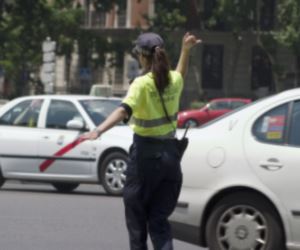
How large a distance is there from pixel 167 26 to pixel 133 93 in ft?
171

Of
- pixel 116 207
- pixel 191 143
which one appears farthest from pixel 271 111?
pixel 116 207

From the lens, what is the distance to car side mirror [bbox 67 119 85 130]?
55.0 ft

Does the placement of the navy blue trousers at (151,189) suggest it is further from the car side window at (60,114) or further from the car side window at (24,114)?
the car side window at (24,114)

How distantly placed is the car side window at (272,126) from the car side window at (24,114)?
8160 mm

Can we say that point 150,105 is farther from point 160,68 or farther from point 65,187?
point 65,187

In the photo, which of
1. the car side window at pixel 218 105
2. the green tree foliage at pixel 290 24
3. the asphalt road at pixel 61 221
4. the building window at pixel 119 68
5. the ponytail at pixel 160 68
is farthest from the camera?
the building window at pixel 119 68

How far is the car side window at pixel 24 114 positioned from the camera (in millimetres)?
17391

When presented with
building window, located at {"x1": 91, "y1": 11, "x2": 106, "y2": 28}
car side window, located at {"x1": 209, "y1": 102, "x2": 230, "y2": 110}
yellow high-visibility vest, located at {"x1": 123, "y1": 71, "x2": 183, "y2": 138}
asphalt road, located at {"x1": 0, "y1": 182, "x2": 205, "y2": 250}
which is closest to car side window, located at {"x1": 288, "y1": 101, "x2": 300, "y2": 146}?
yellow high-visibility vest, located at {"x1": 123, "y1": 71, "x2": 183, "y2": 138}

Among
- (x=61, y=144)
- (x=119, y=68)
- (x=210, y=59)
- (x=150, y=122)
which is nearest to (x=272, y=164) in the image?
→ (x=150, y=122)

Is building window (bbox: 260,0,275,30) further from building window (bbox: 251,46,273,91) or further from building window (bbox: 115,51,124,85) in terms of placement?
building window (bbox: 115,51,124,85)

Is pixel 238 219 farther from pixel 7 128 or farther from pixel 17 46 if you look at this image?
pixel 17 46

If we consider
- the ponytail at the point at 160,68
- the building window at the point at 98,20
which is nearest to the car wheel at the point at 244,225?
the ponytail at the point at 160,68

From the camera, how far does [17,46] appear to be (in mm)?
57594

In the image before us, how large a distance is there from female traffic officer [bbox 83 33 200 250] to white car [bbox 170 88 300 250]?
3.76 ft
